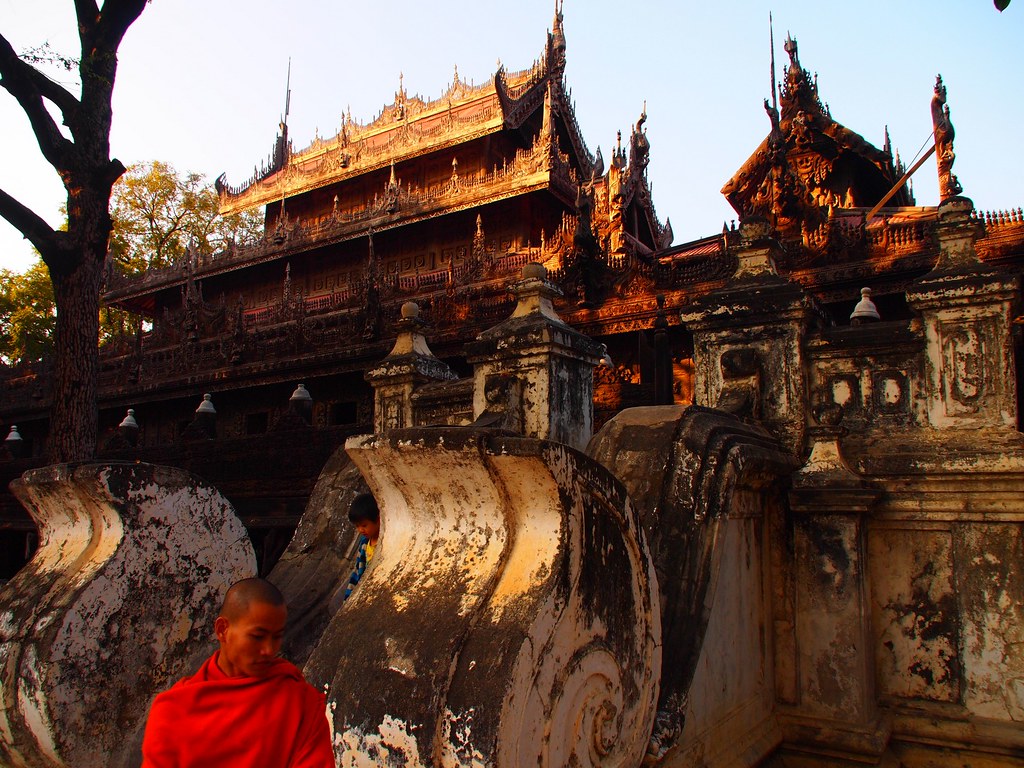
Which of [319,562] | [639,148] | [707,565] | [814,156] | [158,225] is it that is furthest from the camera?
[158,225]

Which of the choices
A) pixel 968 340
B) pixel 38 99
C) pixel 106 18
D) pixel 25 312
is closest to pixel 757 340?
pixel 968 340

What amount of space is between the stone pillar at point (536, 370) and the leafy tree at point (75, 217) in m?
6.82

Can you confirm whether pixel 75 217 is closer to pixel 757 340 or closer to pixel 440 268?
pixel 757 340

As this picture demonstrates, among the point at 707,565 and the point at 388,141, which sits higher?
the point at 388,141

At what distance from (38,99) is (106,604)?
8.91 m

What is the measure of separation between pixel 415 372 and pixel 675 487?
10.7ft

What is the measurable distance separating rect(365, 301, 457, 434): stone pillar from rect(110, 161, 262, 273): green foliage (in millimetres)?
31538

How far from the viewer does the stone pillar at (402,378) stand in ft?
20.3

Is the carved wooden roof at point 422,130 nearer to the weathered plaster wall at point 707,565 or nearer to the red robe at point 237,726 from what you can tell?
the weathered plaster wall at point 707,565

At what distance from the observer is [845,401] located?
14.1 ft

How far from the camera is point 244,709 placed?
1.94 metres

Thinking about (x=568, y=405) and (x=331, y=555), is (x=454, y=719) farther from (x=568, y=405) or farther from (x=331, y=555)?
(x=568, y=405)

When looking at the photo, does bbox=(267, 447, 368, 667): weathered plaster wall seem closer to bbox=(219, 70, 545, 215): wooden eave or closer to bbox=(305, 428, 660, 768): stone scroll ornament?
bbox=(305, 428, 660, 768): stone scroll ornament

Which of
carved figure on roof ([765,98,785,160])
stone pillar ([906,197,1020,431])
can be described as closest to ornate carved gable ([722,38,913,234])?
carved figure on roof ([765,98,785,160])
